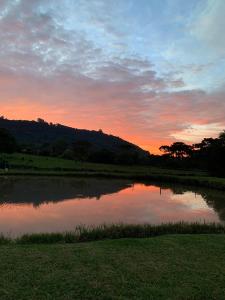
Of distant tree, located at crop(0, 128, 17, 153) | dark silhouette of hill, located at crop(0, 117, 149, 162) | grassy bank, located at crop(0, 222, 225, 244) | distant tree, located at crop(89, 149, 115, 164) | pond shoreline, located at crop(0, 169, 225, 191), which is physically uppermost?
dark silhouette of hill, located at crop(0, 117, 149, 162)

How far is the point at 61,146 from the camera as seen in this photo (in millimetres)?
93250

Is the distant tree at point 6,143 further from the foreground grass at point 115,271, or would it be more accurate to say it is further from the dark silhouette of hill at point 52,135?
the foreground grass at point 115,271

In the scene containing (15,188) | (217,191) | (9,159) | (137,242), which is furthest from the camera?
(9,159)

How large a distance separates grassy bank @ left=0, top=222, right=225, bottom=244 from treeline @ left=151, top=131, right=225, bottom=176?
40669 millimetres

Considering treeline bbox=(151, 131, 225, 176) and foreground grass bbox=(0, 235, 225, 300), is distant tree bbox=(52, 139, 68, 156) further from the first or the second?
foreground grass bbox=(0, 235, 225, 300)

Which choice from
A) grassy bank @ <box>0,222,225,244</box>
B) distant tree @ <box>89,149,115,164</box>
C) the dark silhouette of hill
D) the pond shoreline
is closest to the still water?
grassy bank @ <box>0,222,225,244</box>

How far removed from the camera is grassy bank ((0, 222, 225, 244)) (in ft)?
34.8

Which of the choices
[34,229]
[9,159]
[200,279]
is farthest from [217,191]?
[9,159]

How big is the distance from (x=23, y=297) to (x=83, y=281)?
1173 millimetres

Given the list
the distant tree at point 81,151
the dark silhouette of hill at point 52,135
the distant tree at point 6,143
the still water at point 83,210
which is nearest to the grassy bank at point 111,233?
the still water at point 83,210

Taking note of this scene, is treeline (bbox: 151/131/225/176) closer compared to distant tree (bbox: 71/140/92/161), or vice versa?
treeline (bbox: 151/131/225/176)

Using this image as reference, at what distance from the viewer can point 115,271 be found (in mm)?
7293

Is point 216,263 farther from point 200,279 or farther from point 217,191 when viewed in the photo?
point 217,191

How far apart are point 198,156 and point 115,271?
80.2 m
